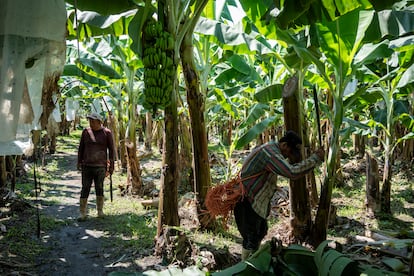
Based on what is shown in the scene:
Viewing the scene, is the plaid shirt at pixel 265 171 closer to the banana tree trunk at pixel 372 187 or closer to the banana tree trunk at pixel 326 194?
the banana tree trunk at pixel 326 194

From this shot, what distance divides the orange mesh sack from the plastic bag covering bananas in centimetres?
100

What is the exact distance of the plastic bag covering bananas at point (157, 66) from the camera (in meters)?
3.15

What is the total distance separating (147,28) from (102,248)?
288cm

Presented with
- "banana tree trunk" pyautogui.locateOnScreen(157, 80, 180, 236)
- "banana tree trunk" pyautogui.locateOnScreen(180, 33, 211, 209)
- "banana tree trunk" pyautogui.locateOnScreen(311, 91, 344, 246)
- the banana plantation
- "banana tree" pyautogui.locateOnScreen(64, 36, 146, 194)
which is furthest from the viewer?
"banana tree" pyautogui.locateOnScreen(64, 36, 146, 194)

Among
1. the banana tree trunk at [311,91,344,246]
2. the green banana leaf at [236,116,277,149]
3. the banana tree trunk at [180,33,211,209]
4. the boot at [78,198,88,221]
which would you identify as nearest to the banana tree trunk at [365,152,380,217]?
the green banana leaf at [236,116,277,149]

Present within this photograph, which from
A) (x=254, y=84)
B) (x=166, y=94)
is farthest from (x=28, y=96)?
(x=254, y=84)

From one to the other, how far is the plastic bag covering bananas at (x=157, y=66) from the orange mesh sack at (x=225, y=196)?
999 mm

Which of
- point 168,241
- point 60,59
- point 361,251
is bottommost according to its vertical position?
point 168,241

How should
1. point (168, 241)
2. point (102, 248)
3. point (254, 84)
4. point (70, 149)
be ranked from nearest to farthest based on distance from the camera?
point (168, 241)
point (102, 248)
point (254, 84)
point (70, 149)

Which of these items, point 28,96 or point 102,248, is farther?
point 102,248

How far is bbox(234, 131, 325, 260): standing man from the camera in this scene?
125 inches

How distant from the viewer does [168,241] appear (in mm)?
3965

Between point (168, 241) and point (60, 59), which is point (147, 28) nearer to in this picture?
point (60, 59)

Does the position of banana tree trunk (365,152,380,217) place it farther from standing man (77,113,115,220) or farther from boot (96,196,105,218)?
boot (96,196,105,218)
